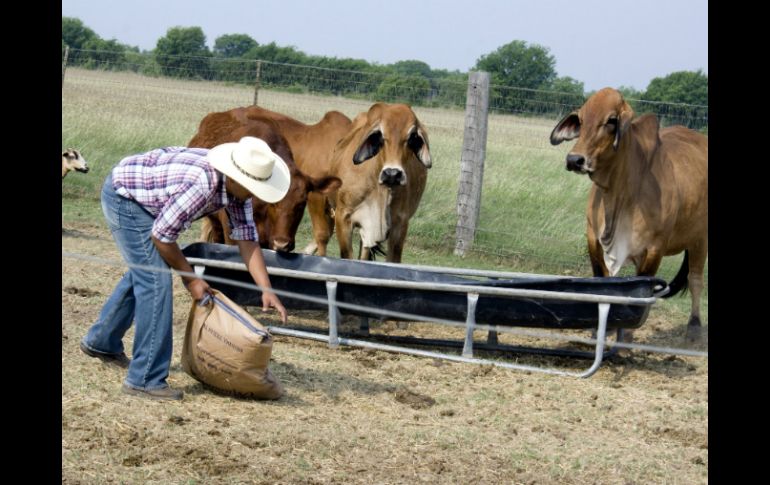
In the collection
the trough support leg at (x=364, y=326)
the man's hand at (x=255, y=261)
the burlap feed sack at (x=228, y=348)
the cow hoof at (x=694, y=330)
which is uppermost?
the man's hand at (x=255, y=261)

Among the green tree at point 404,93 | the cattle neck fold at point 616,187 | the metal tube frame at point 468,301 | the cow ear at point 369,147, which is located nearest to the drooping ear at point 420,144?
the cow ear at point 369,147

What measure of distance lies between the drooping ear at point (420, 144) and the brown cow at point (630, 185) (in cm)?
113

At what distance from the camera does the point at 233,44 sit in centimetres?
9275

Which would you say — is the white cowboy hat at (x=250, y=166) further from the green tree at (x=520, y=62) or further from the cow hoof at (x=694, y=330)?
the green tree at (x=520, y=62)

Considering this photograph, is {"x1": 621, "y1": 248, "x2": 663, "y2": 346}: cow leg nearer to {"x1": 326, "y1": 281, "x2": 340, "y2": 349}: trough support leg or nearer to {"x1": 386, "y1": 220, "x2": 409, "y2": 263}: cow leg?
{"x1": 386, "y1": 220, "x2": 409, "y2": 263}: cow leg

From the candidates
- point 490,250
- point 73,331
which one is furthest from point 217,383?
point 490,250

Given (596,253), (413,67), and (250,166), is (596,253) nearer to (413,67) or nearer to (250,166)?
(250,166)

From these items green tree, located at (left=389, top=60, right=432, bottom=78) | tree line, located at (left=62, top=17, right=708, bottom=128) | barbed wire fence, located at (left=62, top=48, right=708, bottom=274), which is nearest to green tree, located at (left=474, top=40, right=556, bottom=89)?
tree line, located at (left=62, top=17, right=708, bottom=128)

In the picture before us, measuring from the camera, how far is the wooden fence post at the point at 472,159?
1224cm

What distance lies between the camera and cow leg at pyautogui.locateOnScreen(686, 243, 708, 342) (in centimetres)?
880

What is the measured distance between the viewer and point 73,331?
24.1ft

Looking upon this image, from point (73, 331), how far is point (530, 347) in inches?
131

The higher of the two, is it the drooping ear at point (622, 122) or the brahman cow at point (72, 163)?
the drooping ear at point (622, 122)

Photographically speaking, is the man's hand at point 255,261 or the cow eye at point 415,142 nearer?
the man's hand at point 255,261
